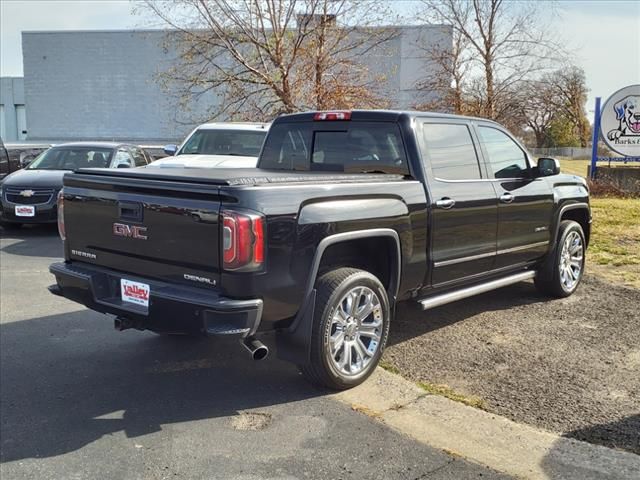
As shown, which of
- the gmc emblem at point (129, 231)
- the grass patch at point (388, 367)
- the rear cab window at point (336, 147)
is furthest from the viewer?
the rear cab window at point (336, 147)

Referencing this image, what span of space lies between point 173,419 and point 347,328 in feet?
4.16

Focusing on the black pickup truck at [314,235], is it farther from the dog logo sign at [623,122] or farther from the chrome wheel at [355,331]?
the dog logo sign at [623,122]

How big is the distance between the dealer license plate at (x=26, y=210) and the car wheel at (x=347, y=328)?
827 centimetres

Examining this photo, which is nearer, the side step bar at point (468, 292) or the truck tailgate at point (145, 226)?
the truck tailgate at point (145, 226)

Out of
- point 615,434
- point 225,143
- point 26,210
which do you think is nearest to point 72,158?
point 26,210

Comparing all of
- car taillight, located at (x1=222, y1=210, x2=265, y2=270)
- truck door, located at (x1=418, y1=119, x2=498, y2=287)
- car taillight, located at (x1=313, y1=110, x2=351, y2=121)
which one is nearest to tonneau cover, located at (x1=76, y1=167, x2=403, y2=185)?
car taillight, located at (x1=222, y1=210, x2=265, y2=270)

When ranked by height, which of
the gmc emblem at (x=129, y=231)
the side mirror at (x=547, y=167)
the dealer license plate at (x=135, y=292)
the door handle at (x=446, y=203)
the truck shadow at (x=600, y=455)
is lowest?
A: the truck shadow at (x=600, y=455)

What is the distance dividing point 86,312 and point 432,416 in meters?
3.86

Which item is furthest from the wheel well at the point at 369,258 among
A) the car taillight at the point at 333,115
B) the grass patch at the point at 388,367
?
the car taillight at the point at 333,115

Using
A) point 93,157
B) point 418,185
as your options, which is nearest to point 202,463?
point 418,185

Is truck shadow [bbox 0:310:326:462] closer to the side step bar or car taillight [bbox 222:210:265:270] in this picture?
car taillight [bbox 222:210:265:270]

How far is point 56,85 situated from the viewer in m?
34.8

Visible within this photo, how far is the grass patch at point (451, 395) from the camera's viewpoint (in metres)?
4.05

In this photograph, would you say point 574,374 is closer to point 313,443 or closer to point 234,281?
point 313,443
